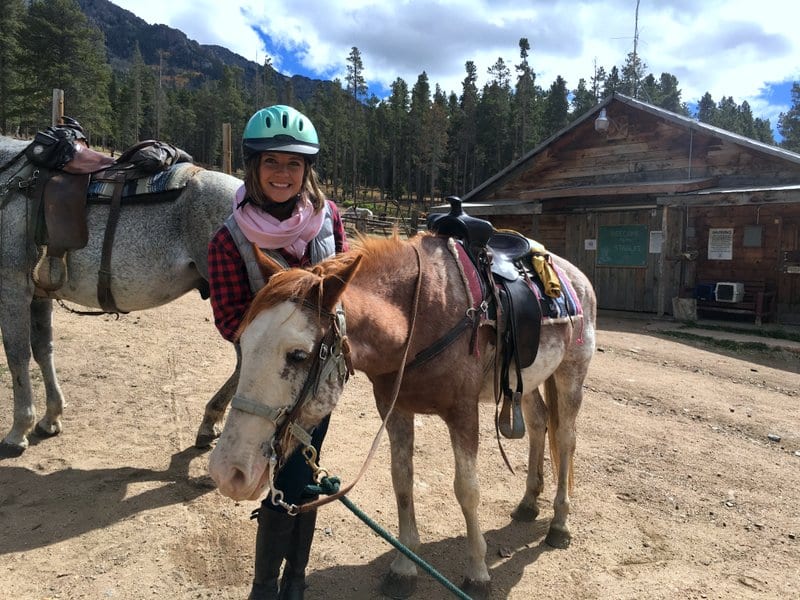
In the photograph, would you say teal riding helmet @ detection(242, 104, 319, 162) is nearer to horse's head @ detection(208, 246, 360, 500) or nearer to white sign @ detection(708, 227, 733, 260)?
horse's head @ detection(208, 246, 360, 500)

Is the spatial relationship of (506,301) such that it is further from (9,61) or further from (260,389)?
(9,61)

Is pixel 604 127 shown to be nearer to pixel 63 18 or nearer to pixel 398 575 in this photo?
pixel 398 575

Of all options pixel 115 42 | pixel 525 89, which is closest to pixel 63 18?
pixel 525 89

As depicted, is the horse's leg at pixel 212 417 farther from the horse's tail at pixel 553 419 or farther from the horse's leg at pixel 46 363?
the horse's tail at pixel 553 419

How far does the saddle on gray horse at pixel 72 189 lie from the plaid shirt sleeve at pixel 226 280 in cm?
181

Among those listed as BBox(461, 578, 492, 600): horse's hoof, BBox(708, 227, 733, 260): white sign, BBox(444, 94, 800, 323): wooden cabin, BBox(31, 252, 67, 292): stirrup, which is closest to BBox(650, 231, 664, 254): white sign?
BBox(444, 94, 800, 323): wooden cabin

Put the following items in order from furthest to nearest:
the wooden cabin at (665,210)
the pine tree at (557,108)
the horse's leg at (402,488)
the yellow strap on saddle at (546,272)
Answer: the pine tree at (557,108) → the wooden cabin at (665,210) → the yellow strap on saddle at (546,272) → the horse's leg at (402,488)

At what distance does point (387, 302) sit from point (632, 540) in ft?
7.61

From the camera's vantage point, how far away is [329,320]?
1646 mm

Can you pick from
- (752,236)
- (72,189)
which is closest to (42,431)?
(72,189)

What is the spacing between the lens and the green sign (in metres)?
12.7

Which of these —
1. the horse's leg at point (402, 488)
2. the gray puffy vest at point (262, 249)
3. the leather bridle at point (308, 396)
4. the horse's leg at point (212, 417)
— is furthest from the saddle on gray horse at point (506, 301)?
the horse's leg at point (212, 417)

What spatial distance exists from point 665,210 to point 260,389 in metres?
12.3

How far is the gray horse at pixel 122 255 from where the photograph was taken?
358 cm
